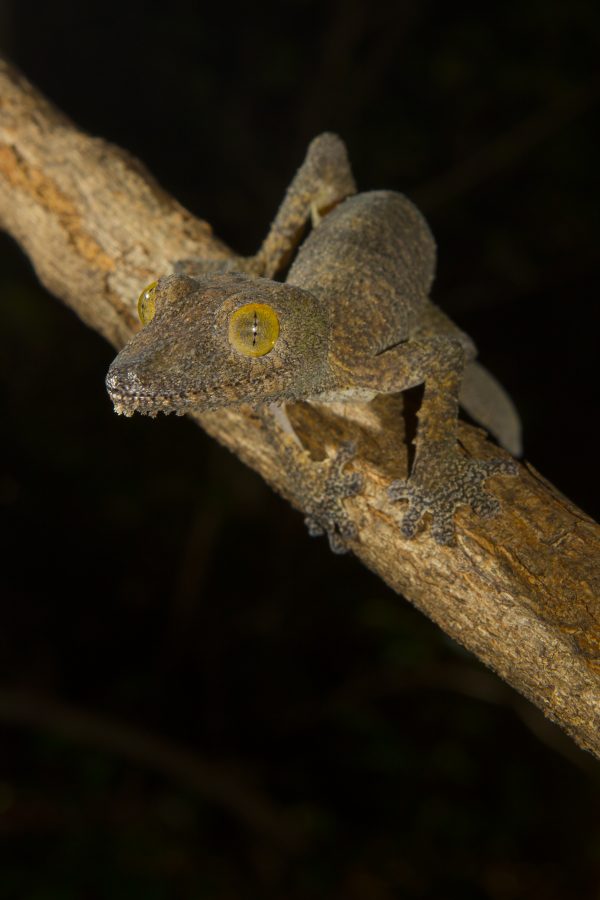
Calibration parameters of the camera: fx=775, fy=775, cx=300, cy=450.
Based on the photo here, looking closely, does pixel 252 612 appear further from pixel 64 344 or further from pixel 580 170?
pixel 580 170

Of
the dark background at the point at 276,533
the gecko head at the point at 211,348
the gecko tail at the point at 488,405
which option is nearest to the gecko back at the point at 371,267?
the gecko head at the point at 211,348

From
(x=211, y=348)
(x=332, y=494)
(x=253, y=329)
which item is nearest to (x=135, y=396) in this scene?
(x=211, y=348)

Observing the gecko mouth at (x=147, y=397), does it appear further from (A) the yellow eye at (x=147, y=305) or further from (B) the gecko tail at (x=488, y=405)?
(B) the gecko tail at (x=488, y=405)

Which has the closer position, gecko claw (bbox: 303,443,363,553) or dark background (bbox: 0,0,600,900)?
gecko claw (bbox: 303,443,363,553)

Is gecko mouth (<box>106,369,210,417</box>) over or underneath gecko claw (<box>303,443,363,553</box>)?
underneath

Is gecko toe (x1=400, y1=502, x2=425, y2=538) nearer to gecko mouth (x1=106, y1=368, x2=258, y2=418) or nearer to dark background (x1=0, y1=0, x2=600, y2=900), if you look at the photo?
gecko mouth (x1=106, y1=368, x2=258, y2=418)

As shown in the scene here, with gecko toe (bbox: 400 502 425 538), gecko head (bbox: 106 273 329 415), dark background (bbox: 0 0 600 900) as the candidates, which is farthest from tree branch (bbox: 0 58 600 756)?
dark background (bbox: 0 0 600 900)

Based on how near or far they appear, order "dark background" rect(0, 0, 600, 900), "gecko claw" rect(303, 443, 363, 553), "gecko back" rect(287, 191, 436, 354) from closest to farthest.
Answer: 1. "gecko claw" rect(303, 443, 363, 553)
2. "gecko back" rect(287, 191, 436, 354)
3. "dark background" rect(0, 0, 600, 900)

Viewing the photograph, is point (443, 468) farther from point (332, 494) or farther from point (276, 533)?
point (276, 533)
